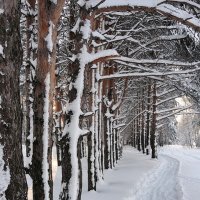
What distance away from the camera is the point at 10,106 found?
12.6 ft

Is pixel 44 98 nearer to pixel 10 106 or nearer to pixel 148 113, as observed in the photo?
pixel 10 106

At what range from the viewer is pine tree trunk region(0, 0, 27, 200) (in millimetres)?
3782

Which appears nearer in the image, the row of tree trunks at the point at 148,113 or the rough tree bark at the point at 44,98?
the rough tree bark at the point at 44,98

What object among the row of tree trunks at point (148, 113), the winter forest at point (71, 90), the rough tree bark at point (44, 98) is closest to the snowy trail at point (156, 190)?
the winter forest at point (71, 90)

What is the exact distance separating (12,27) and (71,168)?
14.3 ft

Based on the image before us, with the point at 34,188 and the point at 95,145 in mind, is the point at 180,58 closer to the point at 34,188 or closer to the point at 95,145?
the point at 95,145

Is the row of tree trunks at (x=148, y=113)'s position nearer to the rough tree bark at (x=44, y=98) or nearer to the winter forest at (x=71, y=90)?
the winter forest at (x=71, y=90)

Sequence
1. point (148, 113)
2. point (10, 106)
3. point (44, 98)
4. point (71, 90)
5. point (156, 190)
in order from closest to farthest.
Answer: point (10, 106) < point (44, 98) < point (71, 90) < point (156, 190) < point (148, 113)

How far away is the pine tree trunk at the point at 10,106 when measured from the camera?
3782 mm

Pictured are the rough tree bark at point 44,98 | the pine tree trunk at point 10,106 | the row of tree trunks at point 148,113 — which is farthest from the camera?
the row of tree trunks at point 148,113

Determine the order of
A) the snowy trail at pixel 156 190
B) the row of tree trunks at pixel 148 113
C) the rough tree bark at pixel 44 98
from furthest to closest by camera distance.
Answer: the row of tree trunks at pixel 148 113 < the snowy trail at pixel 156 190 < the rough tree bark at pixel 44 98

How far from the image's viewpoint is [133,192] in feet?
39.1

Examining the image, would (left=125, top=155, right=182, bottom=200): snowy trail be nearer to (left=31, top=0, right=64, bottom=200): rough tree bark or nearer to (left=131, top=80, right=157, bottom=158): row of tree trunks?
(left=31, top=0, right=64, bottom=200): rough tree bark

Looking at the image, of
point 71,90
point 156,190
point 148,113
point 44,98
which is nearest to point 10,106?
point 44,98
